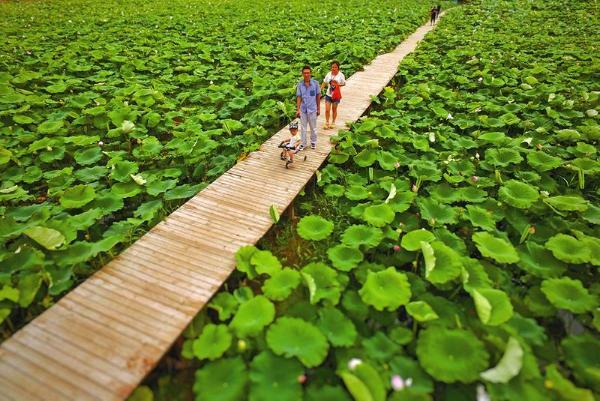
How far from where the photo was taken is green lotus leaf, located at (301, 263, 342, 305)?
3.03 meters

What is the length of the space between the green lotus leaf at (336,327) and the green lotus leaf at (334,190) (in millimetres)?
2046

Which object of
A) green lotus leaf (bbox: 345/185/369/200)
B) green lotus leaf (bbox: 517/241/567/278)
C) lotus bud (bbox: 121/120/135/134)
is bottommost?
green lotus leaf (bbox: 517/241/567/278)

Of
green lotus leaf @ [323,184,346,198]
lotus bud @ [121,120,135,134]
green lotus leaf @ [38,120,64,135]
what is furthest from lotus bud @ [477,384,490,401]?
green lotus leaf @ [38,120,64,135]

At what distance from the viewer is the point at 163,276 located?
330 cm

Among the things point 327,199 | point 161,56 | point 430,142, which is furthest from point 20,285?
point 161,56

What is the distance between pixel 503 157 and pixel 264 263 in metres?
4.07

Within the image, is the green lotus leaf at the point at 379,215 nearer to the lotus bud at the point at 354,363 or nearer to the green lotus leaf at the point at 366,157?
the green lotus leaf at the point at 366,157

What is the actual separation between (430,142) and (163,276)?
4813mm

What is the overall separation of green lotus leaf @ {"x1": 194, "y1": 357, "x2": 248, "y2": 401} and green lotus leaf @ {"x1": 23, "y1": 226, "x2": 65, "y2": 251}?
2.02 metres

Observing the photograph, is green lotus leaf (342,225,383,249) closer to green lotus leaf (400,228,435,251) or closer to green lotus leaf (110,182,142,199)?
green lotus leaf (400,228,435,251)

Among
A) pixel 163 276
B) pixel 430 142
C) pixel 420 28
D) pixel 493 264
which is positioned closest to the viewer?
pixel 163 276

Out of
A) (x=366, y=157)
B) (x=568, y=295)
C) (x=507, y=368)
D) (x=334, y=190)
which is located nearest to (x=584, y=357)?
(x=568, y=295)

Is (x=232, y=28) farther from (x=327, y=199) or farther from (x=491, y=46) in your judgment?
(x=327, y=199)

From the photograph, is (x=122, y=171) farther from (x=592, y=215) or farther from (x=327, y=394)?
(x=592, y=215)
